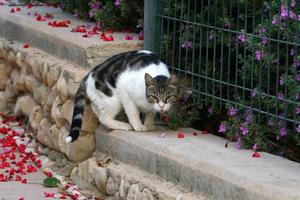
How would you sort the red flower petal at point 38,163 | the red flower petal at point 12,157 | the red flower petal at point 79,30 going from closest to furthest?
the red flower petal at point 38,163 → the red flower petal at point 12,157 → the red flower petal at point 79,30

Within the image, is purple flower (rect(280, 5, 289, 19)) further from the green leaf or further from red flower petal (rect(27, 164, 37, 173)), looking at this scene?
red flower petal (rect(27, 164, 37, 173))

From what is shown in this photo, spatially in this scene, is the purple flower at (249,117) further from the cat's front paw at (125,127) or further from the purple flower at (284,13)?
the cat's front paw at (125,127)

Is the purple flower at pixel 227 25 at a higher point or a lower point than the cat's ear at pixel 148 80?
higher

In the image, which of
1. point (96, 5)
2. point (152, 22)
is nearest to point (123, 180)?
point (152, 22)

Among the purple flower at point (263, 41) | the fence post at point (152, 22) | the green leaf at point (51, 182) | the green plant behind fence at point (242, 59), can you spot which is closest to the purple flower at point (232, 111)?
the green plant behind fence at point (242, 59)

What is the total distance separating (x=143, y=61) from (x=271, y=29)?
4.52 feet

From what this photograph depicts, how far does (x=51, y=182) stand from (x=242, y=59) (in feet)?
6.58

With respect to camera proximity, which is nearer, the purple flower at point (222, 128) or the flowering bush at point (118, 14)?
the purple flower at point (222, 128)

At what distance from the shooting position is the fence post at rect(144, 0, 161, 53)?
8.03 meters

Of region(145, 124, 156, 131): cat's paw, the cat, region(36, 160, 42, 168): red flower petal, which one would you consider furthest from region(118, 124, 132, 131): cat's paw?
region(36, 160, 42, 168): red flower petal

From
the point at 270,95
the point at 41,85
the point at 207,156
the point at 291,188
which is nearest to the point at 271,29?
the point at 270,95

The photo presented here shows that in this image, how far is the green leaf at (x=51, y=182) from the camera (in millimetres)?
7805

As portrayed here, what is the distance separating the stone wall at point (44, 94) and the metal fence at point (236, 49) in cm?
84

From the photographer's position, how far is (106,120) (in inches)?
303
